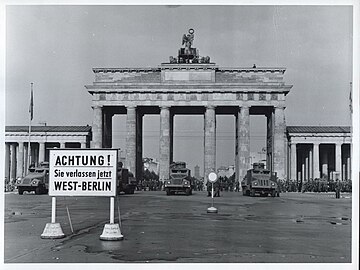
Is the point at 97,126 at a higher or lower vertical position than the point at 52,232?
higher

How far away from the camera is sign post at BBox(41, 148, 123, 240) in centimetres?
1449

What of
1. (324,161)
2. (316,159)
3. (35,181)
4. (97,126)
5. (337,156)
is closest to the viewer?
(35,181)

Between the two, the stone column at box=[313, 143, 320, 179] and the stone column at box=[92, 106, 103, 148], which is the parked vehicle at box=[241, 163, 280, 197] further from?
the stone column at box=[313, 143, 320, 179]

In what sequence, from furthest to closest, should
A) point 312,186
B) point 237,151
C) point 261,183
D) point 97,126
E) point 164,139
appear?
1. point 237,151
2. point 164,139
3. point 97,126
4. point 312,186
5. point 261,183

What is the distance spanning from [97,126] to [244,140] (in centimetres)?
1506

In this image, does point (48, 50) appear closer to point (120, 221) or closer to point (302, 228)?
point (120, 221)

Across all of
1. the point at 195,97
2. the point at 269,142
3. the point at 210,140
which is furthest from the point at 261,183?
the point at 269,142

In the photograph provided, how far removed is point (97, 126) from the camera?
206 ft

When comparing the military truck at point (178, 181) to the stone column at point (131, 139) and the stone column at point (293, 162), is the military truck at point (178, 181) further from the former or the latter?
the stone column at point (293, 162)

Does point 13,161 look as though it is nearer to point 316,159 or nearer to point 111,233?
Result: point 316,159

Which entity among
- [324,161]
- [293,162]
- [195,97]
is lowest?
[293,162]

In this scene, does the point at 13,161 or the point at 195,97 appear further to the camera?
the point at 13,161

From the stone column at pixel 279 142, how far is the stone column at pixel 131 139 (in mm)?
14221
